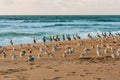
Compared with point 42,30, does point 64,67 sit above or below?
below

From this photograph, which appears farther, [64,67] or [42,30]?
[42,30]

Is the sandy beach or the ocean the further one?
the ocean

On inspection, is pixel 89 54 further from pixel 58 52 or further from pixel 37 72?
pixel 37 72

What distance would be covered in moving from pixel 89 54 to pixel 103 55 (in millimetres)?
761

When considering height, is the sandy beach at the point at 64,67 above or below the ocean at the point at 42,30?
below

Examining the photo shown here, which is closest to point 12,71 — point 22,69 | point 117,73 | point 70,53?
point 22,69

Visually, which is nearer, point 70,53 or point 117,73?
point 117,73

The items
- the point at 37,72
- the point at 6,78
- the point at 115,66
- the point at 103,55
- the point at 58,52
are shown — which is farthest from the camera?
the point at 58,52

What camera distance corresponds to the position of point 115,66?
12969 millimetres

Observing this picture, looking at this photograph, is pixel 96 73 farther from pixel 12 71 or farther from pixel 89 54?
pixel 89 54

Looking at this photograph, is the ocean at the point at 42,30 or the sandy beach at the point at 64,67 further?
the ocean at the point at 42,30

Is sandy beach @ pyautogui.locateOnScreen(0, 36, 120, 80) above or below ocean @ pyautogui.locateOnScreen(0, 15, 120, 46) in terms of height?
below

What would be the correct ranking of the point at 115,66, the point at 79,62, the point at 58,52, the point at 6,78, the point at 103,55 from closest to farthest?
the point at 6,78
the point at 115,66
the point at 79,62
the point at 103,55
the point at 58,52

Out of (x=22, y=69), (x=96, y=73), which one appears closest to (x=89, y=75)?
(x=96, y=73)
